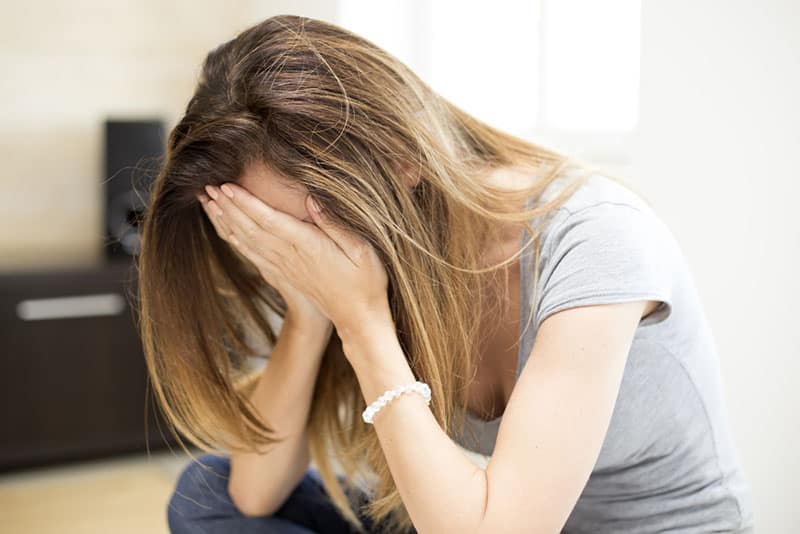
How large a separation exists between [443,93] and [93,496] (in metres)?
1.61

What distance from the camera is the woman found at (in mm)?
941

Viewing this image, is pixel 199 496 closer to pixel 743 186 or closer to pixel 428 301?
pixel 428 301

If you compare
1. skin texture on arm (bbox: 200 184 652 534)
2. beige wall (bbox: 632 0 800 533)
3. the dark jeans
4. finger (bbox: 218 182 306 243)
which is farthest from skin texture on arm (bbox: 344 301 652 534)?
beige wall (bbox: 632 0 800 533)

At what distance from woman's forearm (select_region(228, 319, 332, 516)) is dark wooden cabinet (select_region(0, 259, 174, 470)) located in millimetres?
1376

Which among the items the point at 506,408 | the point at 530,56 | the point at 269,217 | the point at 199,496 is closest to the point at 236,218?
the point at 269,217

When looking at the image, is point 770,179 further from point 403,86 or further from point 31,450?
point 31,450

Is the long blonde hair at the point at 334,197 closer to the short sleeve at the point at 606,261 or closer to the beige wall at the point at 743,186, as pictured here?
the short sleeve at the point at 606,261

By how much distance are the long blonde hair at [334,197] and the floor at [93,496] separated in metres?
1.29

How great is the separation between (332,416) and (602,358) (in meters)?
0.55

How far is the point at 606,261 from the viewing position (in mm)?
956

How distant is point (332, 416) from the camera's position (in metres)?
1.36

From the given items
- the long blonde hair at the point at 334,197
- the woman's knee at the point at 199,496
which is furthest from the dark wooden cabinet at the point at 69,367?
the long blonde hair at the point at 334,197

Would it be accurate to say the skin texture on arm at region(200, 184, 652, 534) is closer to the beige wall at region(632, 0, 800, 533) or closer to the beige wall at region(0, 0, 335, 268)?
the beige wall at region(632, 0, 800, 533)

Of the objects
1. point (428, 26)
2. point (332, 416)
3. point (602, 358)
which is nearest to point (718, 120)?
point (602, 358)
